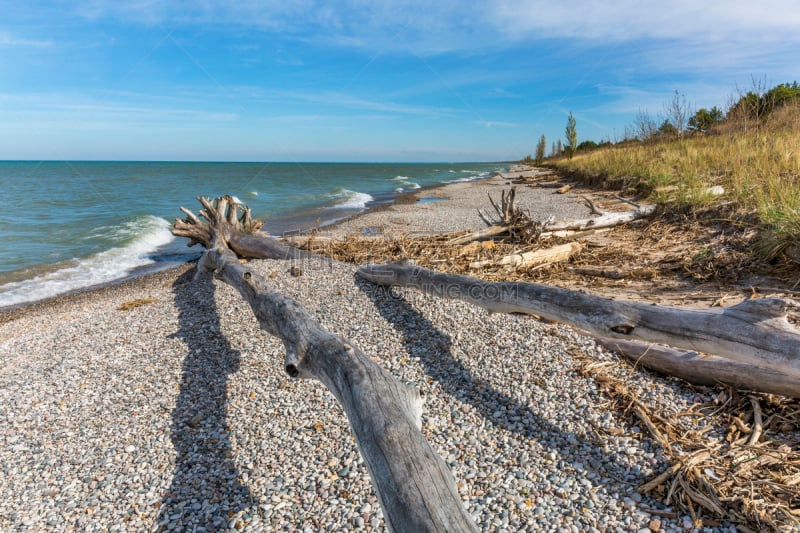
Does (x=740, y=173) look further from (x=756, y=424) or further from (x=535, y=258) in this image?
(x=756, y=424)

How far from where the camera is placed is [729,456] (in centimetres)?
265

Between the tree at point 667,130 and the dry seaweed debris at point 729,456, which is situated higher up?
the tree at point 667,130

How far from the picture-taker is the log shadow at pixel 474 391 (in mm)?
2863

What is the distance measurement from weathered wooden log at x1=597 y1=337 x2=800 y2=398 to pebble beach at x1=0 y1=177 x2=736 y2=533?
175mm

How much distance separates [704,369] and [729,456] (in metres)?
0.93

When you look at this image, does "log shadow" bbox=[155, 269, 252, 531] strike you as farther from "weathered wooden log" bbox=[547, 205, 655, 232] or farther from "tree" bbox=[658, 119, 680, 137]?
"tree" bbox=[658, 119, 680, 137]

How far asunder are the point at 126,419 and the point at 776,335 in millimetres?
4552

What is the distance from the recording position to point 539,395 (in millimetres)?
3441

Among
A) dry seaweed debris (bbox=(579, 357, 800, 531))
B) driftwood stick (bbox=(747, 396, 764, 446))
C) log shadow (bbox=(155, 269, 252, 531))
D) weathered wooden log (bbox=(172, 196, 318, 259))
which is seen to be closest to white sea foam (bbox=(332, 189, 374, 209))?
weathered wooden log (bbox=(172, 196, 318, 259))

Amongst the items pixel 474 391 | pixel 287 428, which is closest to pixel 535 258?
pixel 474 391

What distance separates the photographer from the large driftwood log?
2.82m

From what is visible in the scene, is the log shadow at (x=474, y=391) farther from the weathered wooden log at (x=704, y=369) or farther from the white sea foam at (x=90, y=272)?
the white sea foam at (x=90, y=272)

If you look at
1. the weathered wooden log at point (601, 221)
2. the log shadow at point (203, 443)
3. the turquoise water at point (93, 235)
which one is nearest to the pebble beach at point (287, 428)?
the log shadow at point (203, 443)

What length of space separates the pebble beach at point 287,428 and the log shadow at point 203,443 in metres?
0.01
